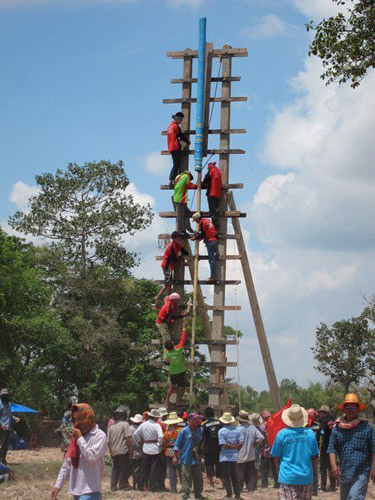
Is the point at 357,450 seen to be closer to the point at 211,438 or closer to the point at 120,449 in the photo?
the point at 211,438

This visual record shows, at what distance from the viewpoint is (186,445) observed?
1552 centimetres

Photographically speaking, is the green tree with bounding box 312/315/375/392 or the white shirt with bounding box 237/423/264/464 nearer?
the white shirt with bounding box 237/423/264/464

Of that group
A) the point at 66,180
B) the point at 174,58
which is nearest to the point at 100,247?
the point at 66,180

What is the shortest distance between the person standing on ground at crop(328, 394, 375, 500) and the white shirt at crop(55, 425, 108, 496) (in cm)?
289

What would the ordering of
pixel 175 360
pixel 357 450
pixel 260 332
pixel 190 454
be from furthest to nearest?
1. pixel 260 332
2. pixel 175 360
3. pixel 190 454
4. pixel 357 450

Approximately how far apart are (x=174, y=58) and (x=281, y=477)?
1326 cm

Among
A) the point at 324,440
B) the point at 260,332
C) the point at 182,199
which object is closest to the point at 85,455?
the point at 324,440

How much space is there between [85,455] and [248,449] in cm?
852

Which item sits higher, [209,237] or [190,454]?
[209,237]

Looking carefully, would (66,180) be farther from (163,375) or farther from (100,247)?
(163,375)

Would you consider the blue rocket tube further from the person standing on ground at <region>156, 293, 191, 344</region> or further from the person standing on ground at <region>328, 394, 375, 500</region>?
the person standing on ground at <region>328, 394, 375, 500</region>

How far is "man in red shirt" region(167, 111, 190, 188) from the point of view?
19672 millimetres

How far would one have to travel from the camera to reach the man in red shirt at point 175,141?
64.5ft

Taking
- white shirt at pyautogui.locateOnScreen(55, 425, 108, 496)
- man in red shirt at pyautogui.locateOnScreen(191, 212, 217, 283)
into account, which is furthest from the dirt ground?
white shirt at pyautogui.locateOnScreen(55, 425, 108, 496)
